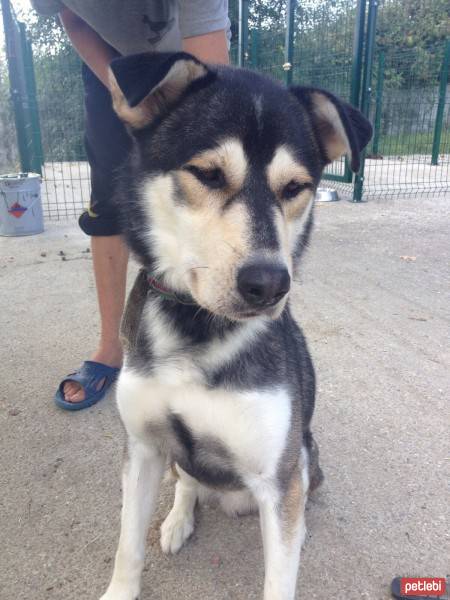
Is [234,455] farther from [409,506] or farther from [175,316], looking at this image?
[409,506]

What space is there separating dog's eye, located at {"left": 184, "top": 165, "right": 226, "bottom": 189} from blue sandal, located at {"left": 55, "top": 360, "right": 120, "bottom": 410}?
1.53 meters

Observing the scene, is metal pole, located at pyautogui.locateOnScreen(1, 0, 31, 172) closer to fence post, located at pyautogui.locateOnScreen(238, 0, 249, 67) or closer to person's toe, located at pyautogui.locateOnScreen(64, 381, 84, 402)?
fence post, located at pyautogui.locateOnScreen(238, 0, 249, 67)

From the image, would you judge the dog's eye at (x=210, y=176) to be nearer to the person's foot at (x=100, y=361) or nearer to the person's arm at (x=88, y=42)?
the person's arm at (x=88, y=42)

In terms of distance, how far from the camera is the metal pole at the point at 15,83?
248 inches

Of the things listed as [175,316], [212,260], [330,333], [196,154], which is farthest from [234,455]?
[330,333]

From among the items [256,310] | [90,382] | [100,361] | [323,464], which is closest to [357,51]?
[100,361]

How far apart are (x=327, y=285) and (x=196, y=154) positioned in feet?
10.0

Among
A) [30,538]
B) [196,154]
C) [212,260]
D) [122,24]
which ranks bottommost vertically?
[30,538]

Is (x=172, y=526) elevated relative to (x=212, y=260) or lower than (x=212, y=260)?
lower

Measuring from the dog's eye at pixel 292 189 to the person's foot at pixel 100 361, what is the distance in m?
1.57

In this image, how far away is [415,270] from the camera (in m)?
4.68

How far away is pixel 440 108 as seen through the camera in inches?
395

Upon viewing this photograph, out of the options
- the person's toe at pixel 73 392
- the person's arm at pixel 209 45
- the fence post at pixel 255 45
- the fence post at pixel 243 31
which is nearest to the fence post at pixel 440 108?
the fence post at pixel 255 45

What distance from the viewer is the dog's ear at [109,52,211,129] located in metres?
1.39
